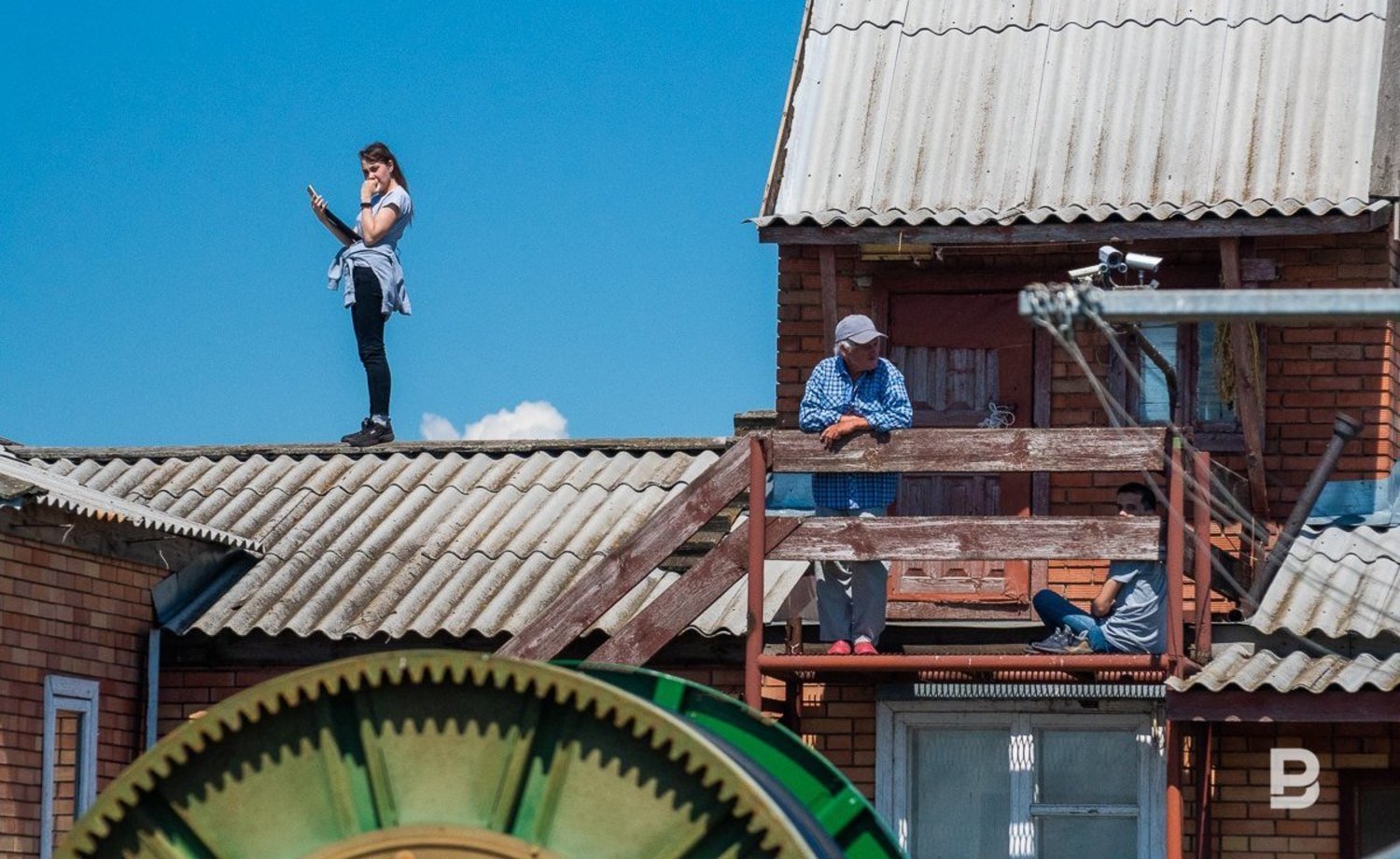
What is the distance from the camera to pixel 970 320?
15.5m

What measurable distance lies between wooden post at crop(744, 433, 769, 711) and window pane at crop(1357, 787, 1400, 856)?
145 inches

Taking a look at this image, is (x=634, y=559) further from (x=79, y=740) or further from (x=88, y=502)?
(x=79, y=740)

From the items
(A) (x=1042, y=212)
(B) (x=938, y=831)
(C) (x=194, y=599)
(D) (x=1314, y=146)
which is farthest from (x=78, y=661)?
(D) (x=1314, y=146)

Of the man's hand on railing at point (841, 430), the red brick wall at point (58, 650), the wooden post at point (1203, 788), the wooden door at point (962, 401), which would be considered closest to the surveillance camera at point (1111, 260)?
the man's hand on railing at point (841, 430)

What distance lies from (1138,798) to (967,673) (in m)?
1.57

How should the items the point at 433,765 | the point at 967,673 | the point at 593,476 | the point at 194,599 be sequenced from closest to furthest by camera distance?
the point at 433,765 → the point at 967,673 → the point at 194,599 → the point at 593,476

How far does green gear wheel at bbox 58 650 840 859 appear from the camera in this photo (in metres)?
7.29

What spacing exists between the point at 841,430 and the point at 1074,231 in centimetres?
227

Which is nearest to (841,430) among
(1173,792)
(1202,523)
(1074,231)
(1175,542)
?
(1175,542)

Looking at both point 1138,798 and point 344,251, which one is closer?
point 1138,798

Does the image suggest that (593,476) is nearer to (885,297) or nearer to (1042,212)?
(885,297)

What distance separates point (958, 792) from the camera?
1470 cm

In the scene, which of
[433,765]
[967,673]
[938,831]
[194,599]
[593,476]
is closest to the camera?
[433,765]

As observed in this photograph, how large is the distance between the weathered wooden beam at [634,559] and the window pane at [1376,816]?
13.4 ft
